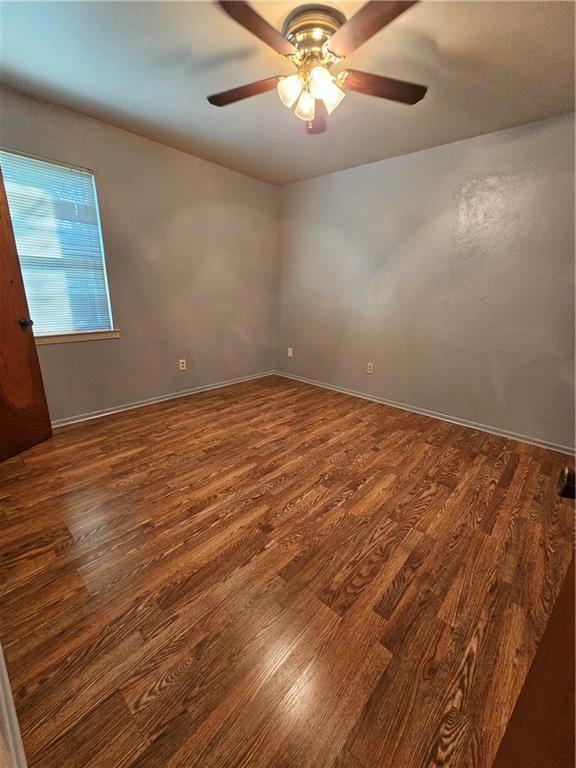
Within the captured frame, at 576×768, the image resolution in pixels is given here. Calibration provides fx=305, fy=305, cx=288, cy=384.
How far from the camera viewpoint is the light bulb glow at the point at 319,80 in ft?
4.70

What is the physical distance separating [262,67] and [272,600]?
2792mm

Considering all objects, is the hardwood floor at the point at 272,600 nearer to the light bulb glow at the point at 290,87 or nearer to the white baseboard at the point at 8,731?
the white baseboard at the point at 8,731

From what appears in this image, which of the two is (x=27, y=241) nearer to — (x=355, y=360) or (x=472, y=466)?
(x=355, y=360)

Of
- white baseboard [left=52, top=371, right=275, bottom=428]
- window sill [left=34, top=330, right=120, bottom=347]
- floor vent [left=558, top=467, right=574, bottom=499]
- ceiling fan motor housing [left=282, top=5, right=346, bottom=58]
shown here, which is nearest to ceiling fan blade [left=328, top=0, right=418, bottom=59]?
ceiling fan motor housing [left=282, top=5, right=346, bottom=58]

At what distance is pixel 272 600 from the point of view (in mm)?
1236

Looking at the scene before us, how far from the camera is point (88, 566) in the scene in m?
1.36

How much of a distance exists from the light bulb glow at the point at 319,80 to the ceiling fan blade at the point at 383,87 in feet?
0.36

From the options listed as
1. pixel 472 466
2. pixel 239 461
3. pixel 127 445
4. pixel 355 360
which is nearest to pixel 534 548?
pixel 472 466

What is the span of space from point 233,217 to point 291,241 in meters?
0.78

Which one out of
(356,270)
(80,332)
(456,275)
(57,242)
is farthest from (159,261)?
(456,275)

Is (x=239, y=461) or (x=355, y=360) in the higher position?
(x=355, y=360)

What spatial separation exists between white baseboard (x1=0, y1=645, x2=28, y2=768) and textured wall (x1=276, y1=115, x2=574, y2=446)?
10.7ft

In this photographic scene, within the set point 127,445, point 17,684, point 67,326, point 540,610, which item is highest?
point 67,326

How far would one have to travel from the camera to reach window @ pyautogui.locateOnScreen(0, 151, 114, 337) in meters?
2.26
